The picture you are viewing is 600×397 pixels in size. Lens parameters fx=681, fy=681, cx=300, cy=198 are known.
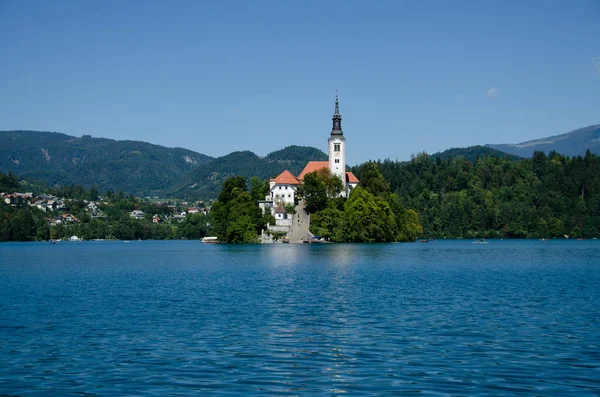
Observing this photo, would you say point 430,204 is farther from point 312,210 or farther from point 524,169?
point 312,210

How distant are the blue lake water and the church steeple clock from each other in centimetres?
8575

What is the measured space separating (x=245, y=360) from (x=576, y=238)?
525 ft

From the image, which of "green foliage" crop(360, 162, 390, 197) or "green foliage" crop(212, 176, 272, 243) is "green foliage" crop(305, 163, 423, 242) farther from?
Result: "green foliage" crop(212, 176, 272, 243)

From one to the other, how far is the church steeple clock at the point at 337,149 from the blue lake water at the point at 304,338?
8575 cm

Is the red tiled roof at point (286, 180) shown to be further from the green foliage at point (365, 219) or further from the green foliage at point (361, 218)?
the green foliage at point (365, 219)

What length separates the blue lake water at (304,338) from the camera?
17.5 metres

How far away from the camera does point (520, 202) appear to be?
584 feet

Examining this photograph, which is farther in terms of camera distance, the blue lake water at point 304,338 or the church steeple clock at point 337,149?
the church steeple clock at point 337,149

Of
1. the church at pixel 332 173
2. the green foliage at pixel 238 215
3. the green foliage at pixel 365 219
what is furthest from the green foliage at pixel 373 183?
the green foliage at pixel 238 215

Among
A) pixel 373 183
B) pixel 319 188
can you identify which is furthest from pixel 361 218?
pixel 373 183

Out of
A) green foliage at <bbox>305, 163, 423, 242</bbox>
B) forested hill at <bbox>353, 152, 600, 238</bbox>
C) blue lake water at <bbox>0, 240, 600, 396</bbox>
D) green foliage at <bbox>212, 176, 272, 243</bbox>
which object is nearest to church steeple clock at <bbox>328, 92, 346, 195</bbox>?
green foliage at <bbox>305, 163, 423, 242</bbox>

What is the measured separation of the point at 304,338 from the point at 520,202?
539ft

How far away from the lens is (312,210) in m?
125

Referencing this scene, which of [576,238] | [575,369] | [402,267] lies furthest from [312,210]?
[575,369]
